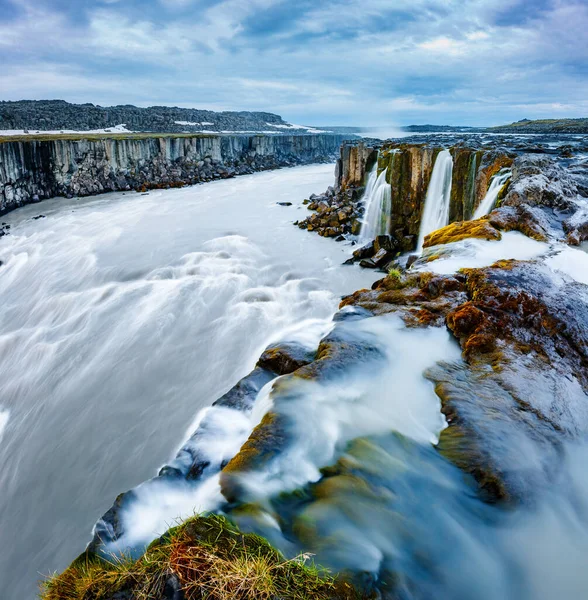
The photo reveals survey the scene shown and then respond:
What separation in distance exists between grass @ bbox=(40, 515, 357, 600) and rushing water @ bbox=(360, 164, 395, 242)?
20.1m

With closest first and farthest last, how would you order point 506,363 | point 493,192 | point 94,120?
point 506,363 → point 493,192 → point 94,120

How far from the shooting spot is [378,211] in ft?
72.5

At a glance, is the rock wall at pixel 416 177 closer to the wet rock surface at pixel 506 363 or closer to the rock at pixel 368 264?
the rock at pixel 368 264

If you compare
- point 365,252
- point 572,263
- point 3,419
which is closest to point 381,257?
point 365,252

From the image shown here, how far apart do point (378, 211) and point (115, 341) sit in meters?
15.9

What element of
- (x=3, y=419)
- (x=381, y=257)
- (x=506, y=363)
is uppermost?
(x=506, y=363)

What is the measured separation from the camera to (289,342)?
6.82 m

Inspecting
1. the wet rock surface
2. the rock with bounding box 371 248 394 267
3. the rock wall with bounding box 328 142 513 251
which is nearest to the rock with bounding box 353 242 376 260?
the rock with bounding box 371 248 394 267

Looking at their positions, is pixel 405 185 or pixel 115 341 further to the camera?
pixel 405 185

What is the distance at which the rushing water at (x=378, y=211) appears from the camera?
21.6 meters

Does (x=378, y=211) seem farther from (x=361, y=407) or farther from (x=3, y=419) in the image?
(x=3, y=419)

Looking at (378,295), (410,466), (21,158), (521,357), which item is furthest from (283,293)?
(21,158)

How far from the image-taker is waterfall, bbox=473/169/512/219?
13548mm

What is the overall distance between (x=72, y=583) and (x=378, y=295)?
670 centimetres
